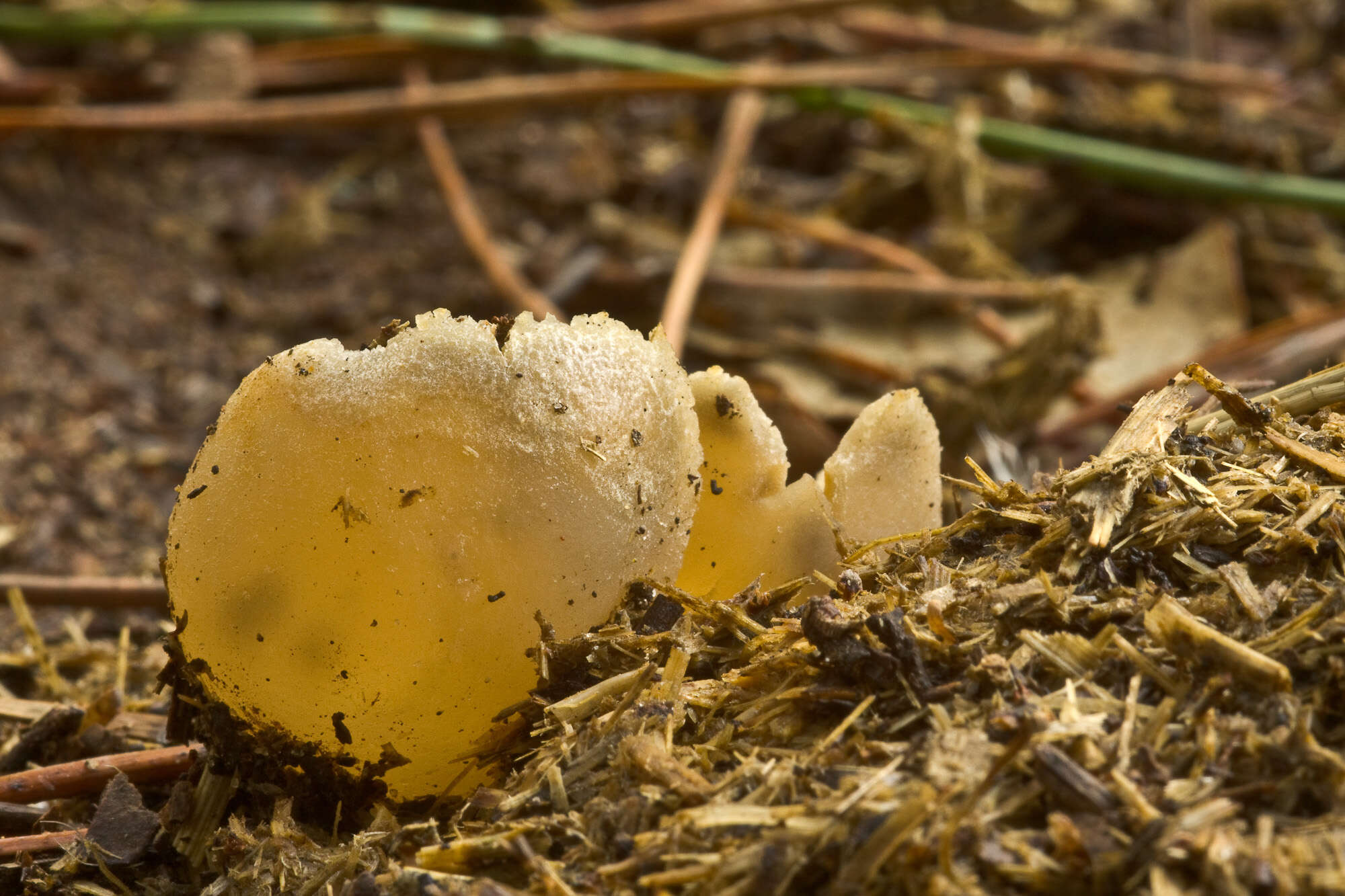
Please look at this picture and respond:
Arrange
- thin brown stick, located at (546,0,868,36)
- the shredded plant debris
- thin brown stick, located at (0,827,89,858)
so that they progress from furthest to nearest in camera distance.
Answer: thin brown stick, located at (546,0,868,36) < thin brown stick, located at (0,827,89,858) < the shredded plant debris

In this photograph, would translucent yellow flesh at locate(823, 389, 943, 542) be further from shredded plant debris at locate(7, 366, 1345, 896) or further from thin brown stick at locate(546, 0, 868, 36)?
thin brown stick at locate(546, 0, 868, 36)

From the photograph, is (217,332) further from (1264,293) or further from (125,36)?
(1264,293)

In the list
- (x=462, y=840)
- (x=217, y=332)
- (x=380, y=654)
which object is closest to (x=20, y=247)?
(x=217, y=332)

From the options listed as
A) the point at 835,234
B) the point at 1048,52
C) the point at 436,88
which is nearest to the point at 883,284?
the point at 835,234

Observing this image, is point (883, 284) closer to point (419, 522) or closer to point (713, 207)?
point (713, 207)

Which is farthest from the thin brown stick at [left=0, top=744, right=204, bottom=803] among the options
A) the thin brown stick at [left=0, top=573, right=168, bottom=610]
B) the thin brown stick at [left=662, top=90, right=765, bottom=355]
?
the thin brown stick at [left=662, top=90, right=765, bottom=355]

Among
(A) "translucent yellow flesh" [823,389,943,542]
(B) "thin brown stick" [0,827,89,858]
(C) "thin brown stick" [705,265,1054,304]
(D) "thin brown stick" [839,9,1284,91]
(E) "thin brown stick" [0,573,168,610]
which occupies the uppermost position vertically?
(D) "thin brown stick" [839,9,1284,91]

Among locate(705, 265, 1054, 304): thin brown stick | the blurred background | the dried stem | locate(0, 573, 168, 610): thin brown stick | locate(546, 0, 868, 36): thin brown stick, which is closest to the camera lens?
locate(0, 573, 168, 610): thin brown stick
